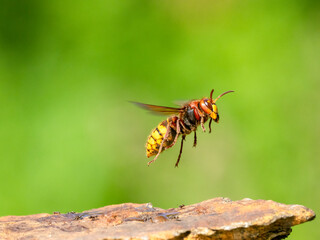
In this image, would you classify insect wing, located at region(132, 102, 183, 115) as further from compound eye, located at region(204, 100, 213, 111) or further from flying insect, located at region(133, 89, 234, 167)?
compound eye, located at region(204, 100, 213, 111)

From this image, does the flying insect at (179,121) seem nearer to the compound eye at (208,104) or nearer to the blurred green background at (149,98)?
the compound eye at (208,104)

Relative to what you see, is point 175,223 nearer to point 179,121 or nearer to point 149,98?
point 179,121

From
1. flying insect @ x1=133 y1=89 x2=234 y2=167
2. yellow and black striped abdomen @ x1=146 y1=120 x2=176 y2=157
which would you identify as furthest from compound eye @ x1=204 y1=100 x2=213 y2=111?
yellow and black striped abdomen @ x1=146 y1=120 x2=176 y2=157

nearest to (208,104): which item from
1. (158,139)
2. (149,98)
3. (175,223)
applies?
(158,139)

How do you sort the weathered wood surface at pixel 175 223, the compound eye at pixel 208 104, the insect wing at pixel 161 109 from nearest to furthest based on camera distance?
the weathered wood surface at pixel 175 223 → the insect wing at pixel 161 109 → the compound eye at pixel 208 104

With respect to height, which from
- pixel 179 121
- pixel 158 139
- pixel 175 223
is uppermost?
pixel 179 121

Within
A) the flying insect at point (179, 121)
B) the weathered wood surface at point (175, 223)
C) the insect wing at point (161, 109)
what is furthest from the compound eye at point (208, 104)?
the weathered wood surface at point (175, 223)
